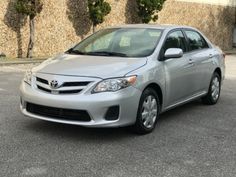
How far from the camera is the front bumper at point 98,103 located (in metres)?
5.72

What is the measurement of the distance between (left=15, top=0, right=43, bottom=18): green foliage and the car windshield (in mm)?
9014

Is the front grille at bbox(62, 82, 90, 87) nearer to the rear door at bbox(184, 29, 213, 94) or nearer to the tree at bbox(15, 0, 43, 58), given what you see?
the rear door at bbox(184, 29, 213, 94)

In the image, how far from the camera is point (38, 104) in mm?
6023

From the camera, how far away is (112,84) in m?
5.85

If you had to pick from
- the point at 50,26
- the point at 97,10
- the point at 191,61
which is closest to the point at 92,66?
the point at 191,61

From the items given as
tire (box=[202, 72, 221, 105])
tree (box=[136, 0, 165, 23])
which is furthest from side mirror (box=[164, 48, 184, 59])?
tree (box=[136, 0, 165, 23])

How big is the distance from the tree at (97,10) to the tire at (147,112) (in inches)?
500

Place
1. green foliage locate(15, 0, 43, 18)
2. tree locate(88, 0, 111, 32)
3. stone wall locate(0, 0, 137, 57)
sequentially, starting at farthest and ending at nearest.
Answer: tree locate(88, 0, 111, 32) → stone wall locate(0, 0, 137, 57) → green foliage locate(15, 0, 43, 18)

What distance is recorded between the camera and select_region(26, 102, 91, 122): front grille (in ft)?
19.1

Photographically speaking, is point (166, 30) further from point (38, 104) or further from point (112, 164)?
point (112, 164)

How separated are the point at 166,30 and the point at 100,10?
469 inches

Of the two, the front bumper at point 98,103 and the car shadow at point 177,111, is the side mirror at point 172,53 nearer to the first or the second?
the front bumper at point 98,103

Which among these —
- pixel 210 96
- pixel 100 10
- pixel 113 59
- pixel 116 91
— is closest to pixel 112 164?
pixel 116 91

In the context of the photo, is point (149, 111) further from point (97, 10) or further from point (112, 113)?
point (97, 10)
